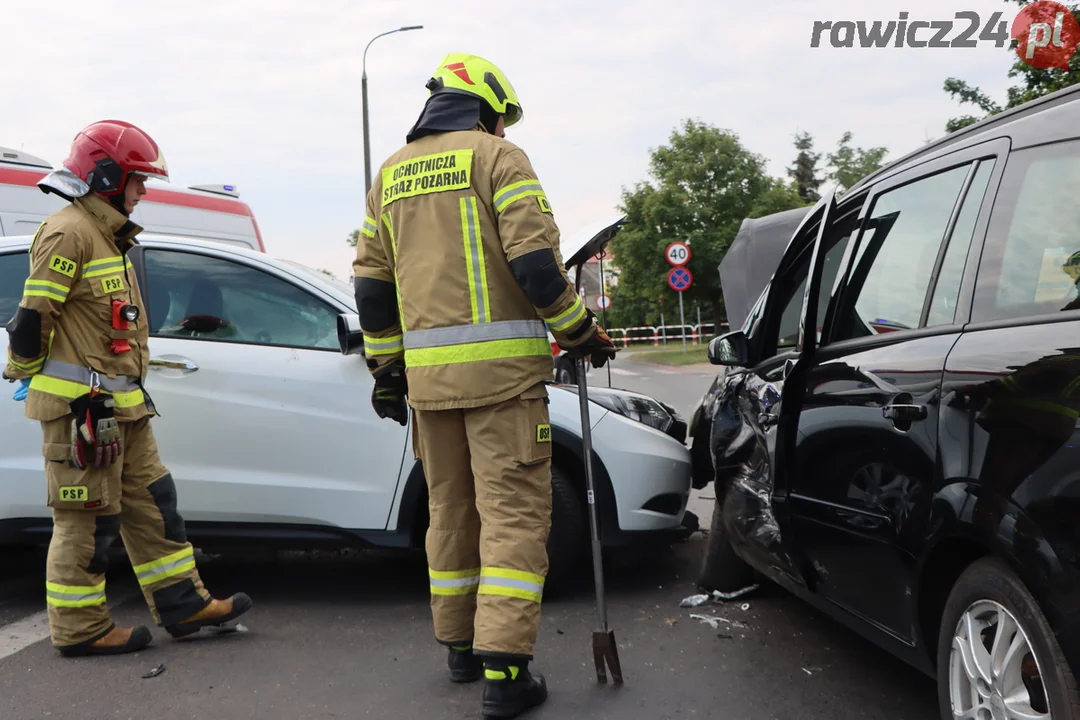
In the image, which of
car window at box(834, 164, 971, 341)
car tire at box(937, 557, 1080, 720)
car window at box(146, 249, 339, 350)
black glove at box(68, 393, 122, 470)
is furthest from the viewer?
car window at box(146, 249, 339, 350)

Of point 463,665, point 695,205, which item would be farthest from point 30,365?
point 695,205

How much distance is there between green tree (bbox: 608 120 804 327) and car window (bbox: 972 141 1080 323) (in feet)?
127

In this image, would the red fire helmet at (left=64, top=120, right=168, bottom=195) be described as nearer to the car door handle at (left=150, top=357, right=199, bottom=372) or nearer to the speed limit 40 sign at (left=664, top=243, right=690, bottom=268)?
the car door handle at (left=150, top=357, right=199, bottom=372)

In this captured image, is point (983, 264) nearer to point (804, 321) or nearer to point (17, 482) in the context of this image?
point (804, 321)

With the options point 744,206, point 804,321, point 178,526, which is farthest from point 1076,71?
point 744,206

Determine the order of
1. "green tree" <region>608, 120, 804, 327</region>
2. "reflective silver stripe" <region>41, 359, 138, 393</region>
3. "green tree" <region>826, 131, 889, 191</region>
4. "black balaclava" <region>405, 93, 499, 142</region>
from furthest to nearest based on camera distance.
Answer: "green tree" <region>826, 131, 889, 191</region>
"green tree" <region>608, 120, 804, 327</region>
"reflective silver stripe" <region>41, 359, 138, 393</region>
"black balaclava" <region>405, 93, 499, 142</region>

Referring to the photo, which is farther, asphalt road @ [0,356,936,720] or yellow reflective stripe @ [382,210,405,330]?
yellow reflective stripe @ [382,210,405,330]

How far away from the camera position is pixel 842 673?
3512 millimetres

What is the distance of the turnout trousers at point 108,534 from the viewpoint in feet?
12.6

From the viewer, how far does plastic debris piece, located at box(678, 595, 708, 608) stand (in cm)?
437

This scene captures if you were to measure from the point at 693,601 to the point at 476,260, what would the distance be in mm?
1939

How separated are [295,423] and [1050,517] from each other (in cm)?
311

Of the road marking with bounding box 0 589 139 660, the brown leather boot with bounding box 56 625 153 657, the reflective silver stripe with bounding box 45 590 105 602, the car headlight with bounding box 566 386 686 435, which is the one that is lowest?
the road marking with bounding box 0 589 139 660

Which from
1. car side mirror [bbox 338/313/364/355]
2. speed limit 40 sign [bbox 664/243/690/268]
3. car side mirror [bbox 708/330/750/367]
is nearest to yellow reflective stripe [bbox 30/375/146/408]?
car side mirror [bbox 338/313/364/355]
